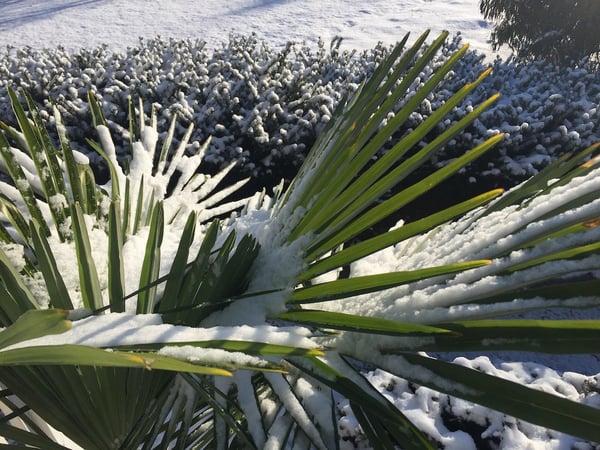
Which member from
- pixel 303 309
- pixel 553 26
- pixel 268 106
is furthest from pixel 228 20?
pixel 303 309

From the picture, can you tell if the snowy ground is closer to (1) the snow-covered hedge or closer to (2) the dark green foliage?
(2) the dark green foliage

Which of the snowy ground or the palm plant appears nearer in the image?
the palm plant

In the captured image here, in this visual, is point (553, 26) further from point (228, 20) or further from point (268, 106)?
point (228, 20)

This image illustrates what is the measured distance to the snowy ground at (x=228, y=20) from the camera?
37.5 feet

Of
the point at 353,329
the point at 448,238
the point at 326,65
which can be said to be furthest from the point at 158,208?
the point at 326,65

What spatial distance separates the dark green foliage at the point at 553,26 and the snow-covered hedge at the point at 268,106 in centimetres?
397

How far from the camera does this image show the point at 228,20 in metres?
12.9

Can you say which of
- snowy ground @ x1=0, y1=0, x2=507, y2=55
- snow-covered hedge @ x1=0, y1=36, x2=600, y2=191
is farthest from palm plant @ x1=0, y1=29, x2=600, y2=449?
snowy ground @ x1=0, y1=0, x2=507, y2=55

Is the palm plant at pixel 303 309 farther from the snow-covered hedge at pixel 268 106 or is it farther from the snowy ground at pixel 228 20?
the snowy ground at pixel 228 20

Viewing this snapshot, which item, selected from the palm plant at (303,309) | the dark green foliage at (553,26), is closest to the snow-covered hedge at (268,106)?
the palm plant at (303,309)

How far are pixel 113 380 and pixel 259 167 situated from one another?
3.63 meters

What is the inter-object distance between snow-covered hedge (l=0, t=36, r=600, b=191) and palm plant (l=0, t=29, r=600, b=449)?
3123mm

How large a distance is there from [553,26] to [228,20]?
805 cm

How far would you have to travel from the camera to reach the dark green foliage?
8.80m
